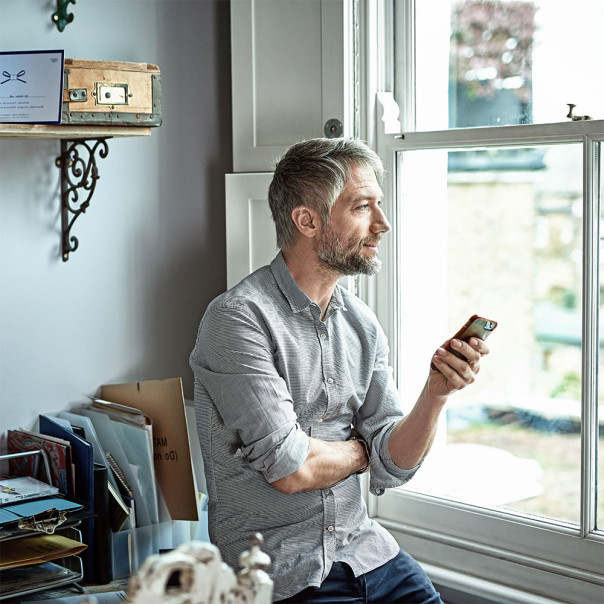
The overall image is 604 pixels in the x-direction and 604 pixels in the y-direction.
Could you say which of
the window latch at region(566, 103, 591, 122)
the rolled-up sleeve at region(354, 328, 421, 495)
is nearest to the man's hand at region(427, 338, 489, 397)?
the rolled-up sleeve at region(354, 328, 421, 495)

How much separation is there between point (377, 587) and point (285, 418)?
15.6 inches

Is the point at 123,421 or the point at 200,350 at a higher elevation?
the point at 200,350

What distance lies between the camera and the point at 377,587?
1.63m

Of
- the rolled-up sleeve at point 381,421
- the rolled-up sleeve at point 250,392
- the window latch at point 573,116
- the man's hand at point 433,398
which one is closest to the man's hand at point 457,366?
the man's hand at point 433,398

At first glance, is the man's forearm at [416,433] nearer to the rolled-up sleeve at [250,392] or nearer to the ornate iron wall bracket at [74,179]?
the rolled-up sleeve at [250,392]

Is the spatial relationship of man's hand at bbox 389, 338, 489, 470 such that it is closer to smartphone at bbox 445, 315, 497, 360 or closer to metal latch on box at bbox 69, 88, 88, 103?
smartphone at bbox 445, 315, 497, 360

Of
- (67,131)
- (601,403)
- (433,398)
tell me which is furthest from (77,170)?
(601,403)

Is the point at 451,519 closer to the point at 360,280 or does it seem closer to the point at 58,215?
the point at 360,280

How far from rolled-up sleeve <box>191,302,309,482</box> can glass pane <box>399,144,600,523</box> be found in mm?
604

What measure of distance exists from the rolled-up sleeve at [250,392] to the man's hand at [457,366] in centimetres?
28

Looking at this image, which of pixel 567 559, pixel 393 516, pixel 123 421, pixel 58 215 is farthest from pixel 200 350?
pixel 567 559

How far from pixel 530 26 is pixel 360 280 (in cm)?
71

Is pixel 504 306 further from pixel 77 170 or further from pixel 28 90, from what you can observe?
pixel 28 90

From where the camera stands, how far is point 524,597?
6.05 feet
